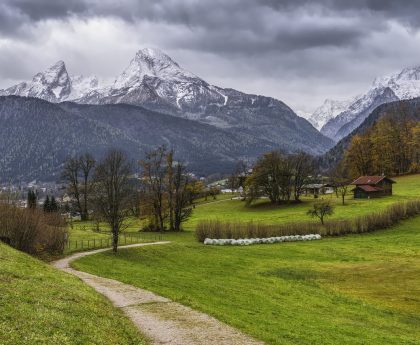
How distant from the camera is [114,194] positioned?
7056 cm

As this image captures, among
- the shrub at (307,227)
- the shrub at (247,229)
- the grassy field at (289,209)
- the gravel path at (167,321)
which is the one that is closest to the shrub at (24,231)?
the gravel path at (167,321)

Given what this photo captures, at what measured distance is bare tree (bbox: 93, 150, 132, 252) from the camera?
68312 millimetres

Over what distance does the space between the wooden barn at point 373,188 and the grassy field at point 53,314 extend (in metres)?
120

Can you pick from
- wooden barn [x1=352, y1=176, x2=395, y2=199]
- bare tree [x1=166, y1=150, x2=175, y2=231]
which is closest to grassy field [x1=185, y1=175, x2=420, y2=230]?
wooden barn [x1=352, y1=176, x2=395, y2=199]

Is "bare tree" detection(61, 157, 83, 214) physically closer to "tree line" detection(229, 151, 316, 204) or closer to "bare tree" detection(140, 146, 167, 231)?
"bare tree" detection(140, 146, 167, 231)

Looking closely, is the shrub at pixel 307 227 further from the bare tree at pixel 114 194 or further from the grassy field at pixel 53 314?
the grassy field at pixel 53 314

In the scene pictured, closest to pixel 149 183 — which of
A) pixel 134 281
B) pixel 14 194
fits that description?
pixel 14 194

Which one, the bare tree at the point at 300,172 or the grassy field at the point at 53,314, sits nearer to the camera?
the grassy field at the point at 53,314

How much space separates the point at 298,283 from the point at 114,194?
29715mm

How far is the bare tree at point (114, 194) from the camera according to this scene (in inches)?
2689

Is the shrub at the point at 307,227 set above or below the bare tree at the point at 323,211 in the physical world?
below

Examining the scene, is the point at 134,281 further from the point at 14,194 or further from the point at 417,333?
the point at 14,194

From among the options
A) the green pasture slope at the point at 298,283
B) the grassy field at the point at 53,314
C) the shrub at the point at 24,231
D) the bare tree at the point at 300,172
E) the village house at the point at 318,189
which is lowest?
the green pasture slope at the point at 298,283

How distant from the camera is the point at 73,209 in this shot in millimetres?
145625
